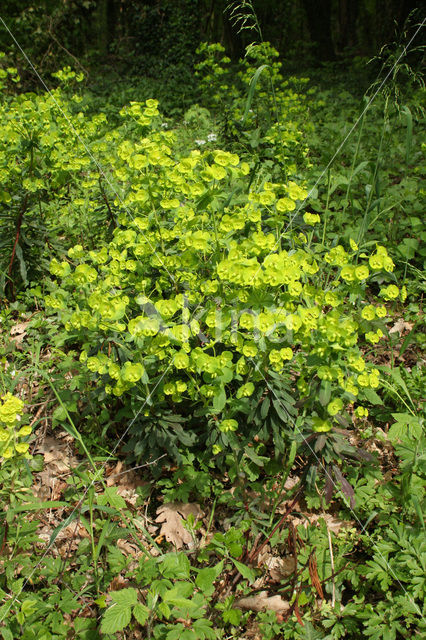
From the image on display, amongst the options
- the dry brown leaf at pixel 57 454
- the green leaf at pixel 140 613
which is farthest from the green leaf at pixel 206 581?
the dry brown leaf at pixel 57 454

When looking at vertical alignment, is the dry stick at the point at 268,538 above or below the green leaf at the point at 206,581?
below

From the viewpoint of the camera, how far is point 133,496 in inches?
84.0

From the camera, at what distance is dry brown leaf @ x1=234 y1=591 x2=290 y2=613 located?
5.61ft

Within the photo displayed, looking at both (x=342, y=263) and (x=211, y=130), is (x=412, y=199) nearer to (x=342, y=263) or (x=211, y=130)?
(x=342, y=263)

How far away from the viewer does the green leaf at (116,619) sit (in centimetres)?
135

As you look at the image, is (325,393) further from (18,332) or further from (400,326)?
(18,332)

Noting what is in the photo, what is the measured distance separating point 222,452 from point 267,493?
0.90 feet

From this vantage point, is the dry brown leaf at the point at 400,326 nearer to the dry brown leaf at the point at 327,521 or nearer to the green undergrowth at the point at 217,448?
the green undergrowth at the point at 217,448

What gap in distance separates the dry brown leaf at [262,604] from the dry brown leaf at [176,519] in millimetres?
350

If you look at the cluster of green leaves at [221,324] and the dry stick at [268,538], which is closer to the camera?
the cluster of green leaves at [221,324]

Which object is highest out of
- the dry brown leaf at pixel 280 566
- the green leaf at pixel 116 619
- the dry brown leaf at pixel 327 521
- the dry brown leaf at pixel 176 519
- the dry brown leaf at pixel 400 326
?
the green leaf at pixel 116 619

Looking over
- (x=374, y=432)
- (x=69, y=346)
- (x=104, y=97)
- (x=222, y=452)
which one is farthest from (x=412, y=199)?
(x=104, y=97)

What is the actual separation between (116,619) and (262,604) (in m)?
0.64

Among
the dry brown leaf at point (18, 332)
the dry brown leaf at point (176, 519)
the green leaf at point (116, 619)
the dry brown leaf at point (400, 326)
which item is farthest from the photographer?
the dry brown leaf at point (18, 332)
